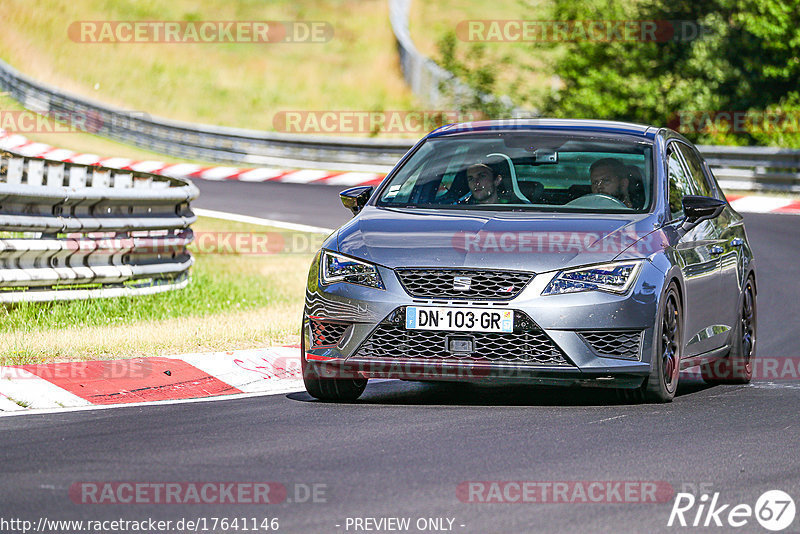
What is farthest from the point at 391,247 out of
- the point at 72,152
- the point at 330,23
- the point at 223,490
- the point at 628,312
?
the point at 330,23

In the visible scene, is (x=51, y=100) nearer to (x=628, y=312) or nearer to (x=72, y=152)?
(x=72, y=152)

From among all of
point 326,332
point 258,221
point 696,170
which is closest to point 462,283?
point 326,332

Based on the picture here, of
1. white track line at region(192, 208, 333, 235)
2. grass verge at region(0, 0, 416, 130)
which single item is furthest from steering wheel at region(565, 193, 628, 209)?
grass verge at region(0, 0, 416, 130)

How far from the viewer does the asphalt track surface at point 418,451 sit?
222 inches

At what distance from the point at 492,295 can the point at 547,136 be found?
6.30 ft

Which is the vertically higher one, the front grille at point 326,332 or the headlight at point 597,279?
the headlight at point 597,279

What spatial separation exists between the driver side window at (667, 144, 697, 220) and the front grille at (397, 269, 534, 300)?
1.57 metres

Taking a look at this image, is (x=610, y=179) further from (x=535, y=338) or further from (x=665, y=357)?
(x=535, y=338)

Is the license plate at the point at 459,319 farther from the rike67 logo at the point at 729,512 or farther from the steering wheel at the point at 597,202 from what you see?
the rike67 logo at the point at 729,512

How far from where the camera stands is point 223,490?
5965 mm

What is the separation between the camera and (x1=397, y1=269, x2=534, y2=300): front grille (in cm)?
802

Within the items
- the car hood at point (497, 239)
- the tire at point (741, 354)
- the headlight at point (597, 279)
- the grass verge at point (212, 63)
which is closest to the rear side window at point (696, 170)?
the tire at point (741, 354)

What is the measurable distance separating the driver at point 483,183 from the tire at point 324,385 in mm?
1439

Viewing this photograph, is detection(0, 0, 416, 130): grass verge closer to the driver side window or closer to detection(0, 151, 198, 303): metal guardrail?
detection(0, 151, 198, 303): metal guardrail
